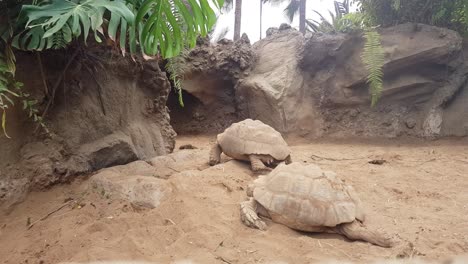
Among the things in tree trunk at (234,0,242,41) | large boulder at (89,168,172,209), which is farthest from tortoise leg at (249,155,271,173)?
tree trunk at (234,0,242,41)

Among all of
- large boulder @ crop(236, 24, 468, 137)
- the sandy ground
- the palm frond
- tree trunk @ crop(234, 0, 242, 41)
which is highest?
the palm frond

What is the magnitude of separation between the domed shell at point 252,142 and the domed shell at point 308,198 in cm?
123

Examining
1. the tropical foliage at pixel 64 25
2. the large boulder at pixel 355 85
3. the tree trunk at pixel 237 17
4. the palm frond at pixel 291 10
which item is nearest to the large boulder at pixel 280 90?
the large boulder at pixel 355 85

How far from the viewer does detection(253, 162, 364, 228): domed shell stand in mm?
2945

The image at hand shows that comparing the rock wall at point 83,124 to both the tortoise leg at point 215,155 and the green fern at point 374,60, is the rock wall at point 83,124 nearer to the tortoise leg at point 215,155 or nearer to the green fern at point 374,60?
the tortoise leg at point 215,155

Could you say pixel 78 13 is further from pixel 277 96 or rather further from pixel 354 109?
pixel 354 109

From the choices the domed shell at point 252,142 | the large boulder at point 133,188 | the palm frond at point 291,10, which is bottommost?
the large boulder at point 133,188

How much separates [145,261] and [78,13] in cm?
204

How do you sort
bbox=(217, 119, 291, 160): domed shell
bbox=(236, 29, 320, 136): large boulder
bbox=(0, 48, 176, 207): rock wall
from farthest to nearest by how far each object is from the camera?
bbox=(236, 29, 320, 136): large boulder, bbox=(217, 119, 291, 160): domed shell, bbox=(0, 48, 176, 207): rock wall

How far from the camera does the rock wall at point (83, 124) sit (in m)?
3.62

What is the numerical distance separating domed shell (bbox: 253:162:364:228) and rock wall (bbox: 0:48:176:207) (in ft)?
6.89

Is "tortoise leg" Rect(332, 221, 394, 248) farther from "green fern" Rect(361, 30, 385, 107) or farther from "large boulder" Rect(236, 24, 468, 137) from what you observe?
"large boulder" Rect(236, 24, 468, 137)

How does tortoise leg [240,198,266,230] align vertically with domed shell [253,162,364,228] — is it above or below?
below

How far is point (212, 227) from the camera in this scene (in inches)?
116
